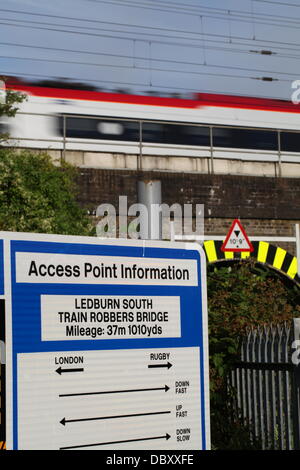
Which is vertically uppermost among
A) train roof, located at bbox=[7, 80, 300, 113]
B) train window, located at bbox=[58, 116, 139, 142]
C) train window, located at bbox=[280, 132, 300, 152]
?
train roof, located at bbox=[7, 80, 300, 113]

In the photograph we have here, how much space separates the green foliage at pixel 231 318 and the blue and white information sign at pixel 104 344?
4272 millimetres

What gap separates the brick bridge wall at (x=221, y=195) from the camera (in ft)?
55.7

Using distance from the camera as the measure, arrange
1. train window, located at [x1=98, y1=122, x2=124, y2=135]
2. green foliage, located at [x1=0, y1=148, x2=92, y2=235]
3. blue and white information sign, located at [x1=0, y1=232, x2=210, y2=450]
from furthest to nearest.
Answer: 1. train window, located at [x1=98, y1=122, x2=124, y2=135]
2. green foliage, located at [x1=0, y1=148, x2=92, y2=235]
3. blue and white information sign, located at [x1=0, y1=232, x2=210, y2=450]

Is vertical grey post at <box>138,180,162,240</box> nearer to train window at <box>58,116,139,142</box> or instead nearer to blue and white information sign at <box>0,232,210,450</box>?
blue and white information sign at <box>0,232,210,450</box>

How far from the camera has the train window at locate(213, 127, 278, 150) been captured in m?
26.0

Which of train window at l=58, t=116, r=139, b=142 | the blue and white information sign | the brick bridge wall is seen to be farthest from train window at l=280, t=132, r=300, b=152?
the blue and white information sign

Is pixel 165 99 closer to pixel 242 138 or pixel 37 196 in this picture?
pixel 242 138

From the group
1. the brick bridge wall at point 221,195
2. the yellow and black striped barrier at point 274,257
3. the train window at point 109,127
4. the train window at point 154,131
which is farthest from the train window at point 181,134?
the yellow and black striped barrier at point 274,257

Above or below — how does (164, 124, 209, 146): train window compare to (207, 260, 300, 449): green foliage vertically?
above

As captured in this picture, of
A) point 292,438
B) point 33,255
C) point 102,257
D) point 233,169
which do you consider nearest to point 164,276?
point 102,257

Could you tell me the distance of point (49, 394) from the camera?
150 inches

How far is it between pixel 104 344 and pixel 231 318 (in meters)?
5.51

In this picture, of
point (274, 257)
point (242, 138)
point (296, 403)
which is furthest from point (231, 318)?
point (242, 138)

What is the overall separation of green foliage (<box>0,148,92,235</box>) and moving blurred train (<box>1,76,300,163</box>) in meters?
4.52
